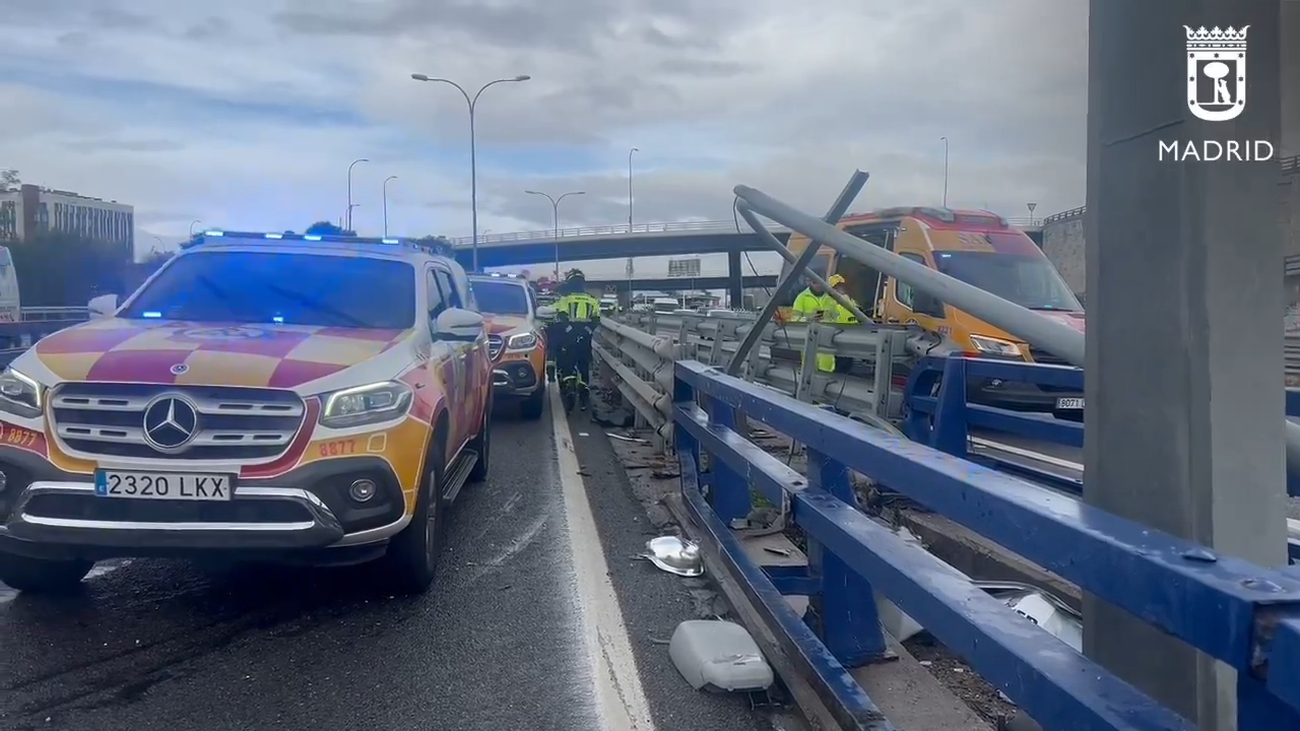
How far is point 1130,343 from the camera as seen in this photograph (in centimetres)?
217

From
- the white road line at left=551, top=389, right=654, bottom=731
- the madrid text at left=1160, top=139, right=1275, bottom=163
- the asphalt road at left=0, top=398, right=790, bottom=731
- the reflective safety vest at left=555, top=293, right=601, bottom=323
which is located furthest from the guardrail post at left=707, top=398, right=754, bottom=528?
the reflective safety vest at left=555, top=293, right=601, bottom=323

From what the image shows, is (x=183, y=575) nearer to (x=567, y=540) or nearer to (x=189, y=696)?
(x=189, y=696)

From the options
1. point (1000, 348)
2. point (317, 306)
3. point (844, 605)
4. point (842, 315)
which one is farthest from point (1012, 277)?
point (844, 605)

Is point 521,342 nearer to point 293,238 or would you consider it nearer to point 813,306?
point 813,306

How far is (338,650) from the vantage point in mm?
4426

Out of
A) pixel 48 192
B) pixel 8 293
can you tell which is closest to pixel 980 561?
pixel 8 293

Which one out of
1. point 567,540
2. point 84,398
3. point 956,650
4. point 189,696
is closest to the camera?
point 956,650

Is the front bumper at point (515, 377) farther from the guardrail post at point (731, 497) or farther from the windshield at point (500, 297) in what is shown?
the guardrail post at point (731, 497)

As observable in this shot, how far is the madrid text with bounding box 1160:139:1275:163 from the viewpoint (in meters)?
1.99

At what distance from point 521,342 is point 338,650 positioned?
26.7 feet

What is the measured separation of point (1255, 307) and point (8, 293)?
77.9ft

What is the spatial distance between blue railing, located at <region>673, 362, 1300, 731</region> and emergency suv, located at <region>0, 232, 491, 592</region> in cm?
169

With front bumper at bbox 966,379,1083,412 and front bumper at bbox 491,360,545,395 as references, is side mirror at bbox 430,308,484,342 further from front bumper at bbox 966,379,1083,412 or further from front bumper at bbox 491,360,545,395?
front bumper at bbox 491,360,545,395

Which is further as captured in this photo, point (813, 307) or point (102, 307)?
point (813, 307)
